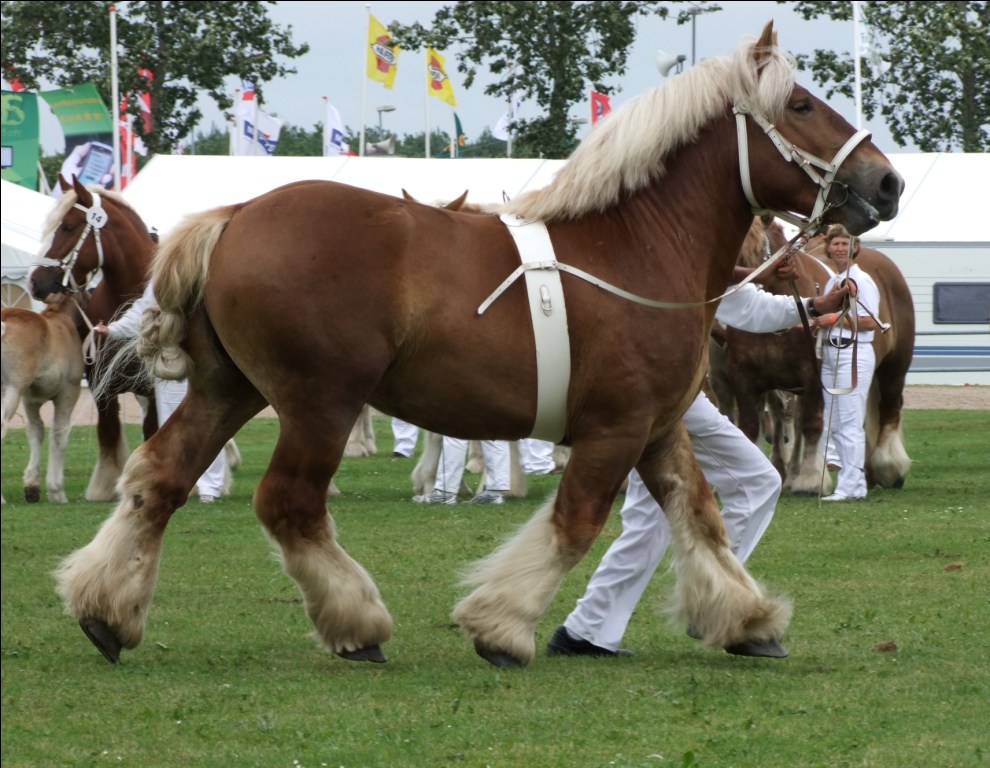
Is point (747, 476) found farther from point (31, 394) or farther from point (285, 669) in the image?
point (31, 394)

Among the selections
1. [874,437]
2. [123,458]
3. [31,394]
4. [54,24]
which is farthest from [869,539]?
[54,24]

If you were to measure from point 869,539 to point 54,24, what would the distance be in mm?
27754

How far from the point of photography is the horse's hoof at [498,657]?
6.21m

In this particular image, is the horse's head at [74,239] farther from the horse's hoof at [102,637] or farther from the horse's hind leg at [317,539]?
the horse's hind leg at [317,539]

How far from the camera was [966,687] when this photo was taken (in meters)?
5.92

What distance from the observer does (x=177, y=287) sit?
20.2 feet

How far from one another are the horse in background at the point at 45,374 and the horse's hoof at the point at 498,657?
8063mm

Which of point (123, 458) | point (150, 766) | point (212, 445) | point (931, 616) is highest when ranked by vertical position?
point (212, 445)

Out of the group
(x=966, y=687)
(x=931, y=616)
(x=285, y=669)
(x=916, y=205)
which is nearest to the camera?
(x=966, y=687)

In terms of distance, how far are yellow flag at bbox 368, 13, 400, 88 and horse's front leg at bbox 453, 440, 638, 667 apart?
37274 millimetres

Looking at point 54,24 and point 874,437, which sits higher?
point 54,24

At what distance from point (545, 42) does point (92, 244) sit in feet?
79.9

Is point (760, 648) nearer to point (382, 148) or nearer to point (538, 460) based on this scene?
point (538, 460)

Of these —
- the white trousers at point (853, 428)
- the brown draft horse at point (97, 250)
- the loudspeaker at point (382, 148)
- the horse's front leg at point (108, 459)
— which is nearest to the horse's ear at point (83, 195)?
the brown draft horse at point (97, 250)
